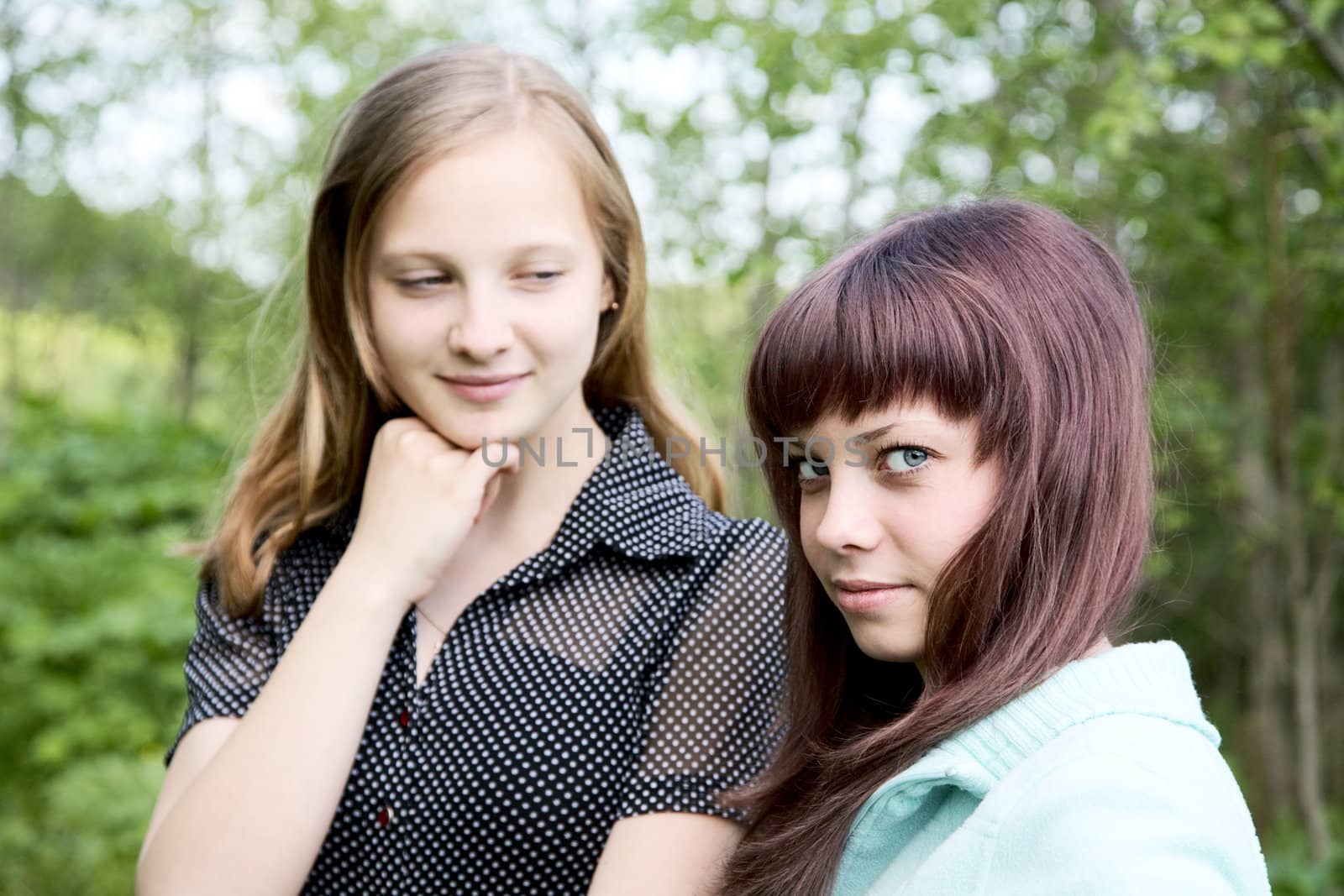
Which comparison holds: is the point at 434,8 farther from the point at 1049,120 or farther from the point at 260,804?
the point at 260,804

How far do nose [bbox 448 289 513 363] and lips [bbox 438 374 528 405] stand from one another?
0.12ft

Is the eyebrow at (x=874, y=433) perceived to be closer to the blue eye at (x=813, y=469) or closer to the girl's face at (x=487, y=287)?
the blue eye at (x=813, y=469)

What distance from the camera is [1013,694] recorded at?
1280 millimetres

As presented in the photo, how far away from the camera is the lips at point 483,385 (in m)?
1.75

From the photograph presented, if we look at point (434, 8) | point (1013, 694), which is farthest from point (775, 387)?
point (434, 8)

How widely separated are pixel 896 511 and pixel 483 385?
0.66 metres

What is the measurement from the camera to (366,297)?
1823 mm

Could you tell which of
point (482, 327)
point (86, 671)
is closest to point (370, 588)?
point (482, 327)

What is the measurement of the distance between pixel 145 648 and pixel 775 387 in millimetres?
4997

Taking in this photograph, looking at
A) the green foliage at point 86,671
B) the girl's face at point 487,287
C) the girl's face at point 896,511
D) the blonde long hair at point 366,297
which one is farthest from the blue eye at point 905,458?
the green foliage at point 86,671

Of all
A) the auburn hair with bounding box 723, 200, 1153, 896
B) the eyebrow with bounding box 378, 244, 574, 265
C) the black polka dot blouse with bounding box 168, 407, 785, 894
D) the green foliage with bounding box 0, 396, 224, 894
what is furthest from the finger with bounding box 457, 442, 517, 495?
the green foliage with bounding box 0, 396, 224, 894

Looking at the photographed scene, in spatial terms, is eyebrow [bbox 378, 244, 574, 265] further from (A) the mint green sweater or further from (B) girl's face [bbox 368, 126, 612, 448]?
(A) the mint green sweater

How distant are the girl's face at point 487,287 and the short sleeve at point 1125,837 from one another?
886 mm

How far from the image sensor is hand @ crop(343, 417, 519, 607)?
5.68ft
